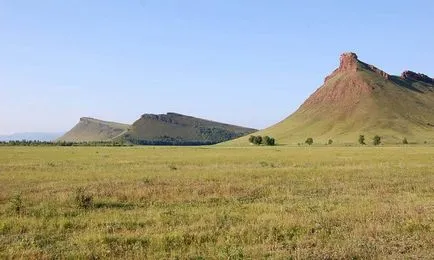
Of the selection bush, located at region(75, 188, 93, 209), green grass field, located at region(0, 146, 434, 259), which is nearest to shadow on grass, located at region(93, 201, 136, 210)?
green grass field, located at region(0, 146, 434, 259)

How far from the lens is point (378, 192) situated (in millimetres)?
25500

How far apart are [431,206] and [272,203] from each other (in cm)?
634

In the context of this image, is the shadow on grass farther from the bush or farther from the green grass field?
the bush

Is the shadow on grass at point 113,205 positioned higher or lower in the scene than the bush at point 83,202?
lower

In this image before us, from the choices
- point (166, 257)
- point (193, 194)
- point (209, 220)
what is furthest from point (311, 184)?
point (166, 257)

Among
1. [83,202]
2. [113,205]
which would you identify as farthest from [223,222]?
[83,202]

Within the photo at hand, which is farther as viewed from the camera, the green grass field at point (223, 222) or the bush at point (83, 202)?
the bush at point (83, 202)

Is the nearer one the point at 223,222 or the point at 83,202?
the point at 223,222

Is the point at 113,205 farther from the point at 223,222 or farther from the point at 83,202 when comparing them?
the point at 223,222

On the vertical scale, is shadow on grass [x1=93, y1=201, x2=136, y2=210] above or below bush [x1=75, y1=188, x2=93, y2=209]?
below

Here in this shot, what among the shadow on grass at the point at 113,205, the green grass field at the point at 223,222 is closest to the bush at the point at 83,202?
Answer: the green grass field at the point at 223,222

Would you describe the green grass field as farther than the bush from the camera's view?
Result: No

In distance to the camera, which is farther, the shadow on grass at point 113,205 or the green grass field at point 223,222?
the shadow on grass at point 113,205

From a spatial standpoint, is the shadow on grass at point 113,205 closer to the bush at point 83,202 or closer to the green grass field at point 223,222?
the green grass field at point 223,222
